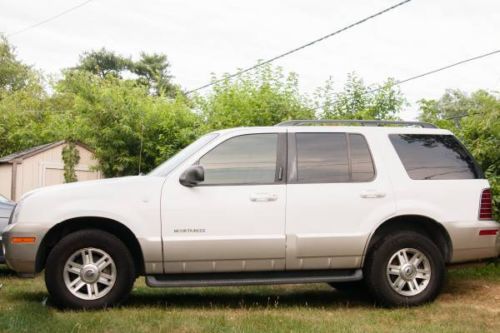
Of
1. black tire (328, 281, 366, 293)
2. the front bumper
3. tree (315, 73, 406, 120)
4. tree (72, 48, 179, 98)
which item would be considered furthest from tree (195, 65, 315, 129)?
tree (72, 48, 179, 98)

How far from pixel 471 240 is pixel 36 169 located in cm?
1594

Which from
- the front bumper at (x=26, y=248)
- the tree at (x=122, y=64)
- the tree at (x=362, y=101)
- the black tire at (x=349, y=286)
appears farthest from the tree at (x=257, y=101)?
the tree at (x=122, y=64)

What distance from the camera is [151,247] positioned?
6758 millimetres

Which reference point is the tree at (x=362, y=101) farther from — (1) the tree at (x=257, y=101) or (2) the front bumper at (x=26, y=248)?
(2) the front bumper at (x=26, y=248)

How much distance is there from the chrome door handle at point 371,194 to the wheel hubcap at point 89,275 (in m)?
2.65

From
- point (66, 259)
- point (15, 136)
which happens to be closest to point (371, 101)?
point (66, 259)

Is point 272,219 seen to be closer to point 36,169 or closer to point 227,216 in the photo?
point 227,216

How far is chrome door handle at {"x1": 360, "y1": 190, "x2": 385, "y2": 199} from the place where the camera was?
7168 millimetres

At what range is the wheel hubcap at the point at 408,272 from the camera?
7.17 metres

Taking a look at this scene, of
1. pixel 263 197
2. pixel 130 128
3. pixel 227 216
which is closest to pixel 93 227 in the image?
pixel 227 216

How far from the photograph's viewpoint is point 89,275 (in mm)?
6703

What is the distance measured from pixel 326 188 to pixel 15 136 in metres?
21.5

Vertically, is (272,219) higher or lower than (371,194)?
lower

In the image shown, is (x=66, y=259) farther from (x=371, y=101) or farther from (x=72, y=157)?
(x=72, y=157)
